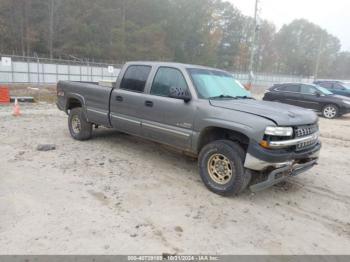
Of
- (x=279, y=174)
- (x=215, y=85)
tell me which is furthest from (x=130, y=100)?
(x=279, y=174)

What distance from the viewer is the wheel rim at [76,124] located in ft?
23.2

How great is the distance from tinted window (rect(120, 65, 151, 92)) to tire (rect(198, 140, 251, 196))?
1902mm

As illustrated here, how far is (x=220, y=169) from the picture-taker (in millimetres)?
4453

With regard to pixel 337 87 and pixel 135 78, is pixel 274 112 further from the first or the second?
pixel 337 87

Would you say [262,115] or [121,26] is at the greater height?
[121,26]

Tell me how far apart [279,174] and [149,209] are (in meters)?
1.87

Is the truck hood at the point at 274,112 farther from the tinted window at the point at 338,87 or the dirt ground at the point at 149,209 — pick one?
the tinted window at the point at 338,87

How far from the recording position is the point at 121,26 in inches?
1740

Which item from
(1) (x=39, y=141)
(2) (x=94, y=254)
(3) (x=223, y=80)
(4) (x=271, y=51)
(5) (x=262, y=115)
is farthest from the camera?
(4) (x=271, y=51)

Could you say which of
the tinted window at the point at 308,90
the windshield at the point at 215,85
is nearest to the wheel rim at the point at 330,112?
the tinted window at the point at 308,90

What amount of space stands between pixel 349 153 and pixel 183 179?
16.0 feet

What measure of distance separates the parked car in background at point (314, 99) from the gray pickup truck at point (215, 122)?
31.9ft

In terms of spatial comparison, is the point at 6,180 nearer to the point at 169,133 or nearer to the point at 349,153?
the point at 169,133

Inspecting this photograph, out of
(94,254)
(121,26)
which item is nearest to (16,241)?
(94,254)
